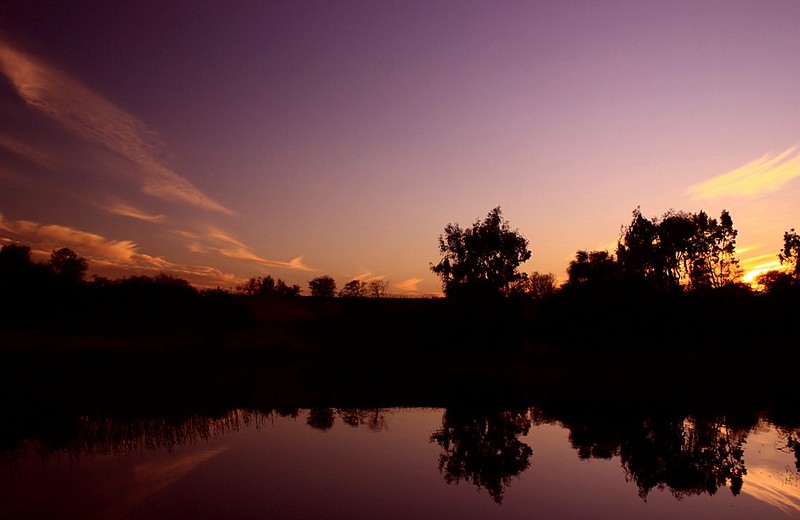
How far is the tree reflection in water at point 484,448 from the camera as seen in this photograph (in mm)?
15736

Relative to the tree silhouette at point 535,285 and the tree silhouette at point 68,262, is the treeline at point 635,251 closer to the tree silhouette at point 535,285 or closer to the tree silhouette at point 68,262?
the tree silhouette at point 535,285

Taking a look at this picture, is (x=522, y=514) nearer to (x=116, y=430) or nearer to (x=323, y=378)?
(x=116, y=430)

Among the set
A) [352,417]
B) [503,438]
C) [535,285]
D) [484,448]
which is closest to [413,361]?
[352,417]

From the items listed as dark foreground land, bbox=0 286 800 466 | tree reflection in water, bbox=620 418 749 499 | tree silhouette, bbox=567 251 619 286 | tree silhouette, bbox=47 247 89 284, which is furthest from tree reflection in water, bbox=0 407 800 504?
tree silhouette, bbox=47 247 89 284

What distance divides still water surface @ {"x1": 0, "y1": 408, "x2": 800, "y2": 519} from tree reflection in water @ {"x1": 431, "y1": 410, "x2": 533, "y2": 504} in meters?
Answer: 0.07

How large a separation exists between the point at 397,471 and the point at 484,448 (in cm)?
404

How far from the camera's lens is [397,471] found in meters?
16.2

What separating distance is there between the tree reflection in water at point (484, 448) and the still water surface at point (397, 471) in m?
0.07

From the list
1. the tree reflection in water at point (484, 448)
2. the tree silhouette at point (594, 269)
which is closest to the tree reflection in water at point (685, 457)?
the tree reflection in water at point (484, 448)

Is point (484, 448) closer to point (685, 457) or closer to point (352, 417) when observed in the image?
point (685, 457)

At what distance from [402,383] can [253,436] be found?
1420 cm

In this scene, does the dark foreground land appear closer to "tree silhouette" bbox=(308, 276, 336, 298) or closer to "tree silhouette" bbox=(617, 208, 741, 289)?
"tree silhouette" bbox=(617, 208, 741, 289)

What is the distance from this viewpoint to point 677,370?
113ft

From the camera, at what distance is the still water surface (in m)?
13.0
